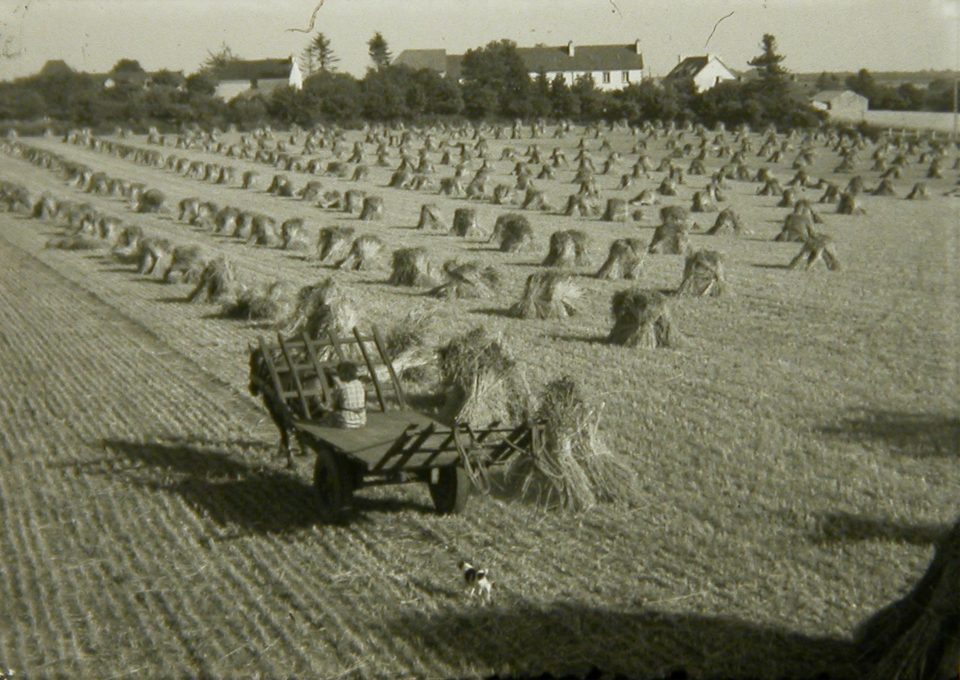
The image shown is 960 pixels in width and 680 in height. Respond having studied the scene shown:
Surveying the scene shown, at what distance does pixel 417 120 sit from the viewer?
7575 cm

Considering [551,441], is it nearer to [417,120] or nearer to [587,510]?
[587,510]

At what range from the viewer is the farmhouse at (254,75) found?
309 ft

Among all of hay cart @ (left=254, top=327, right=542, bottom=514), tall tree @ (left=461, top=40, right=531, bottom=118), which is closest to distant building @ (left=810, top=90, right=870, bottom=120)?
tall tree @ (left=461, top=40, right=531, bottom=118)

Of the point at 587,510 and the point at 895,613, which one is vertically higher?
the point at 895,613

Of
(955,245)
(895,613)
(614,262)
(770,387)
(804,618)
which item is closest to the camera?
(895,613)

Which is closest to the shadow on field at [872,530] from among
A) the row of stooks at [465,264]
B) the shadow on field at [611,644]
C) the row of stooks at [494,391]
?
the row of stooks at [494,391]

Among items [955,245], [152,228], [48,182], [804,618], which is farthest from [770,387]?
[48,182]

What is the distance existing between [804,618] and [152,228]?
99.5 ft

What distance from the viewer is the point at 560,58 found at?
3324 inches

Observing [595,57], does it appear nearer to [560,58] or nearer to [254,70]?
[560,58]

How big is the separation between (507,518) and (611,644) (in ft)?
8.62

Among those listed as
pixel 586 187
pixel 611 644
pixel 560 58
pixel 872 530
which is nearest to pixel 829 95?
pixel 560 58

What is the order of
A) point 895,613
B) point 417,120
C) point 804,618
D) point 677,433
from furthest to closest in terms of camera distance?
point 417,120, point 677,433, point 804,618, point 895,613

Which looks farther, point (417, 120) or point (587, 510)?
point (417, 120)
